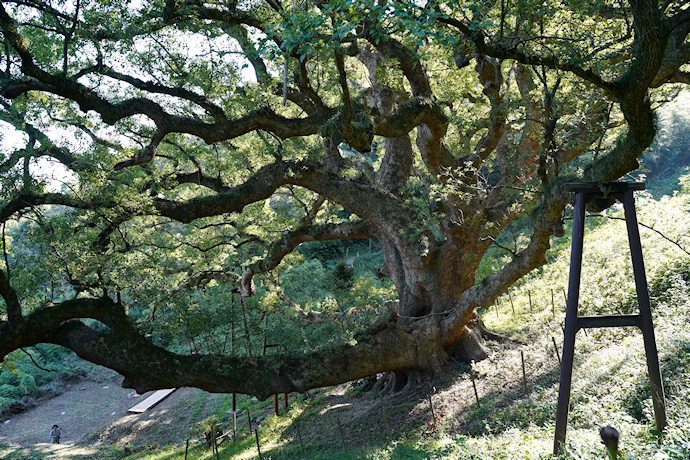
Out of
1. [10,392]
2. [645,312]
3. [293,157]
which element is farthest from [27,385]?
[645,312]

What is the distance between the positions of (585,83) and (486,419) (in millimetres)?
5027

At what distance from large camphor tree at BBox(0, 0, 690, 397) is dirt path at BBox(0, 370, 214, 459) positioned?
256 inches

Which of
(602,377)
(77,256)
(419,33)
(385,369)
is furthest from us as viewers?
(385,369)

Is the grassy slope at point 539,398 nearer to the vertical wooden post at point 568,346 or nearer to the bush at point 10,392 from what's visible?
the vertical wooden post at point 568,346

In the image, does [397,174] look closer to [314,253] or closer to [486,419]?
[486,419]

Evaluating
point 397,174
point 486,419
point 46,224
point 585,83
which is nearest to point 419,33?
point 585,83

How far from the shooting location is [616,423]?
16.2 ft

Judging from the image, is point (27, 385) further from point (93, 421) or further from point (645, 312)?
point (645, 312)

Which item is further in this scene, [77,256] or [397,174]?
[397,174]

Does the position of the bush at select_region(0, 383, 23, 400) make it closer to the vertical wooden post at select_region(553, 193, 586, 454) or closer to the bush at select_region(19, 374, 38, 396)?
the bush at select_region(19, 374, 38, 396)

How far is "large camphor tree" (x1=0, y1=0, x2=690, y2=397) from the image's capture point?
18.4ft

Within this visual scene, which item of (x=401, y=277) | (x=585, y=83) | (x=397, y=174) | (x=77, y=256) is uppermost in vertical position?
(x=397, y=174)

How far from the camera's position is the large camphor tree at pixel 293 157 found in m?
5.61

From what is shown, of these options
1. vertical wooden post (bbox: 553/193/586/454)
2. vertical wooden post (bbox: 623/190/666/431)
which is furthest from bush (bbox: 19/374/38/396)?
vertical wooden post (bbox: 623/190/666/431)
